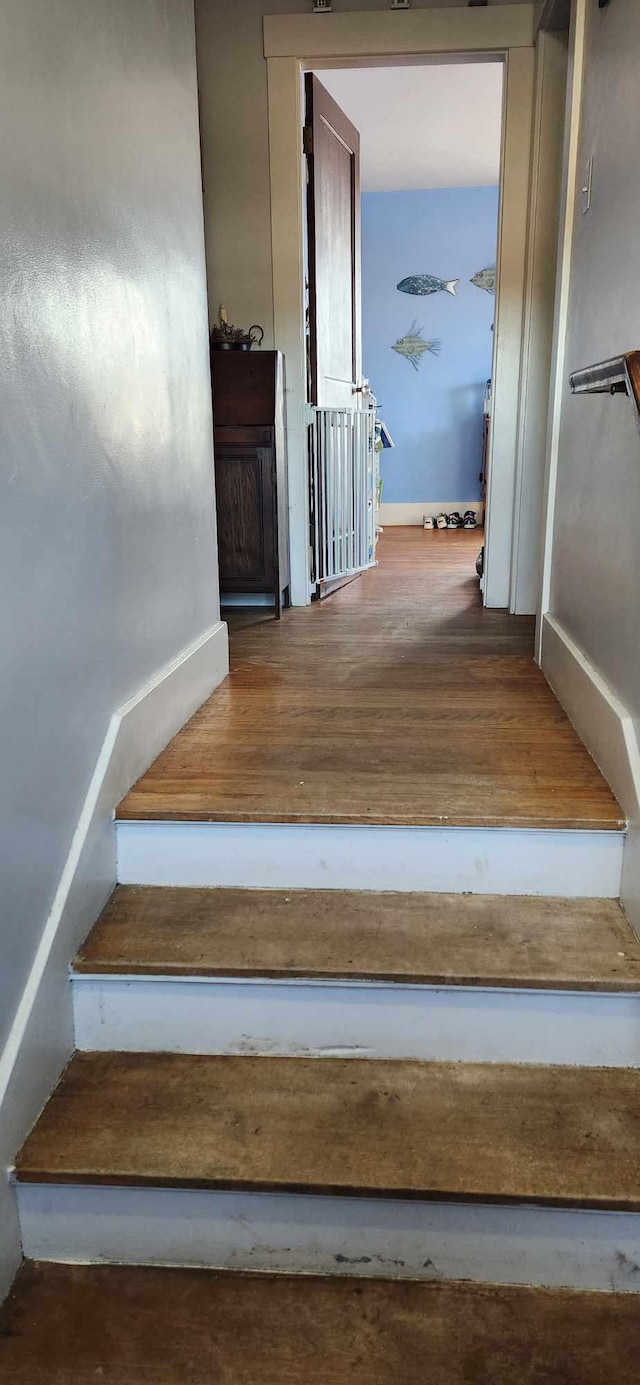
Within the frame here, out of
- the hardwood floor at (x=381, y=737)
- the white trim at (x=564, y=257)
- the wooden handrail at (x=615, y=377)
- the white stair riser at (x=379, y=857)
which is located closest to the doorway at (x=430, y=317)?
the hardwood floor at (x=381, y=737)

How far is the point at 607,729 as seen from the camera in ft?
6.29

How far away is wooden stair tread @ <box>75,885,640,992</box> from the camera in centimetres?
154

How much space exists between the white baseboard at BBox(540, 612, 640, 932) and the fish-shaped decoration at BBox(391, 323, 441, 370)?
5693 mm

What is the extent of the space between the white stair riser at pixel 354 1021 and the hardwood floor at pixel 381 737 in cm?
34

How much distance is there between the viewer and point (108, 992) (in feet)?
5.18

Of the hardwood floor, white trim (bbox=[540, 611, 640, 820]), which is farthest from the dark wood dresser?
white trim (bbox=[540, 611, 640, 820])

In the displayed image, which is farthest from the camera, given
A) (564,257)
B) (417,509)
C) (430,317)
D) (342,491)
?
(417,509)

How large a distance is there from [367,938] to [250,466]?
2.53m

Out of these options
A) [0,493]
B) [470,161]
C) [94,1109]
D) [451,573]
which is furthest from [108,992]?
[470,161]

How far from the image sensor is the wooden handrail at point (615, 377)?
138 centimetres

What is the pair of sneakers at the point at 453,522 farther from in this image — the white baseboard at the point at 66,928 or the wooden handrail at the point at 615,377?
the wooden handrail at the point at 615,377

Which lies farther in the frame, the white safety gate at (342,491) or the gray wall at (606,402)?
the white safety gate at (342,491)

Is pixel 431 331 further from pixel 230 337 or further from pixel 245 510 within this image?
pixel 245 510

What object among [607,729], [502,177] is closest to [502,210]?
[502,177]
